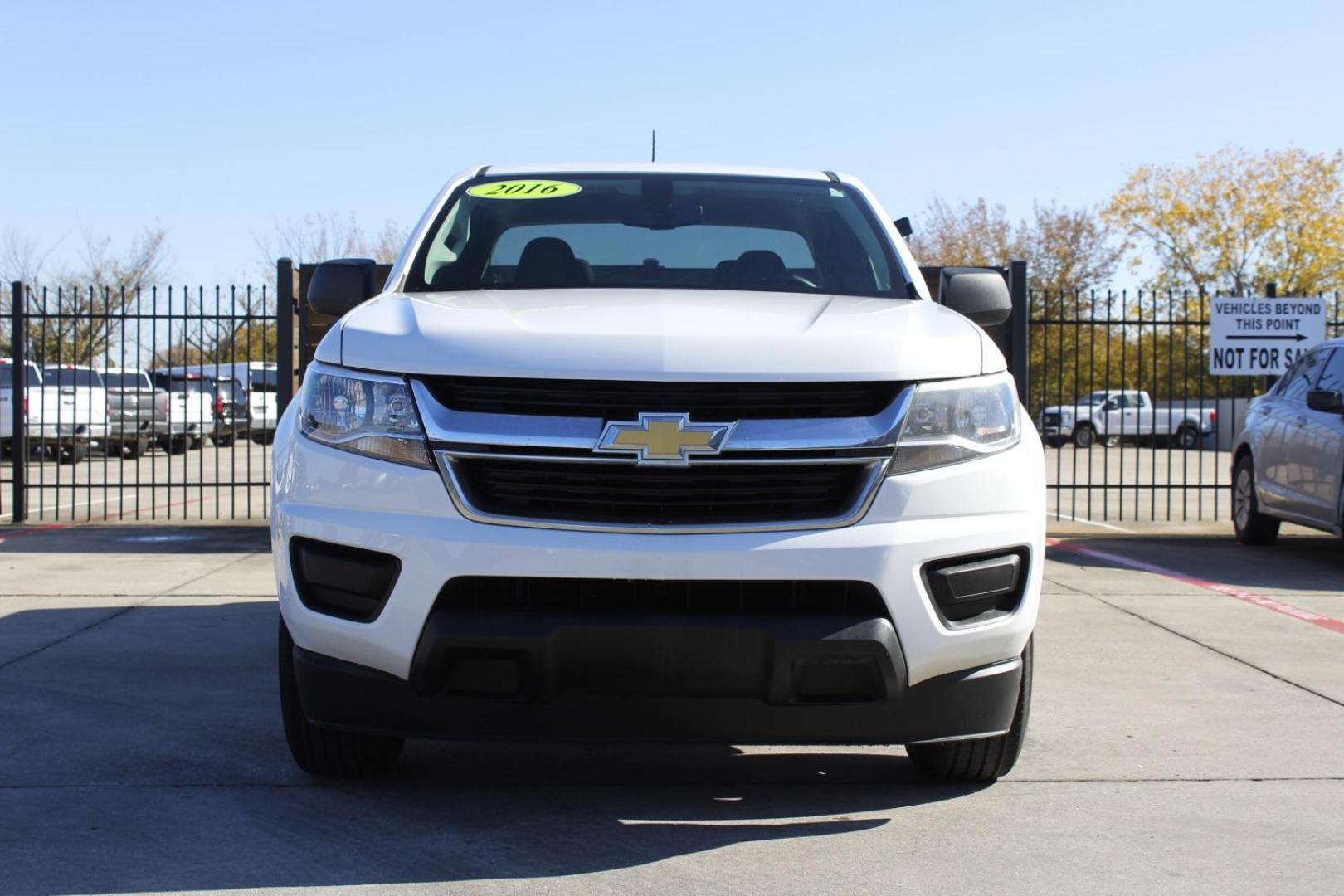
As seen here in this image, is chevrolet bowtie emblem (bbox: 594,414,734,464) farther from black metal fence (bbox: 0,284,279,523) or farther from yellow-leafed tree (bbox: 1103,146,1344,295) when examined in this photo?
yellow-leafed tree (bbox: 1103,146,1344,295)

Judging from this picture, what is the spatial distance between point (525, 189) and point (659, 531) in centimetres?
214

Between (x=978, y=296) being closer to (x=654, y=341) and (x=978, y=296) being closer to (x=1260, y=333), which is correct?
(x=654, y=341)

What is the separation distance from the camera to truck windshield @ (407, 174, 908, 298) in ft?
16.4

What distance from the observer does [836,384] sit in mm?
3734

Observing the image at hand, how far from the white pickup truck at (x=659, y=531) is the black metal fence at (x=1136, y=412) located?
32.5 ft

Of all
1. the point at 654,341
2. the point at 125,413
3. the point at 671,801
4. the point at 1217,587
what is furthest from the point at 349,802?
the point at 125,413

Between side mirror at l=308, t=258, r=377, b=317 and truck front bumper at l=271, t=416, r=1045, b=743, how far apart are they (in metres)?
1.11

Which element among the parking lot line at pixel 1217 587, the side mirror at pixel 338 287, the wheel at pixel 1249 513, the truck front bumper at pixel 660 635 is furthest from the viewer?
the wheel at pixel 1249 513

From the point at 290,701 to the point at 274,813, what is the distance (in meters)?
0.31

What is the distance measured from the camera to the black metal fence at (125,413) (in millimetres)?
13445

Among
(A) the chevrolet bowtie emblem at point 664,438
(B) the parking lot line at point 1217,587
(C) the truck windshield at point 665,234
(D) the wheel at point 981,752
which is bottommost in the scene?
(B) the parking lot line at point 1217,587

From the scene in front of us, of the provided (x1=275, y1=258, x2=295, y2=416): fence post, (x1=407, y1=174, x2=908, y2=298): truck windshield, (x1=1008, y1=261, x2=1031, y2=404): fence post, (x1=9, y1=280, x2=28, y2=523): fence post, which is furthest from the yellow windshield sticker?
(x1=9, y1=280, x2=28, y2=523): fence post

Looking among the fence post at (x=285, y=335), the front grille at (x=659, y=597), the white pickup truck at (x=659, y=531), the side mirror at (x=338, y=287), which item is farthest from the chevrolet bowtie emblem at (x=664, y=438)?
the fence post at (x=285, y=335)

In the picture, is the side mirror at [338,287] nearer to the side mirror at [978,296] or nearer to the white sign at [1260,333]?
the side mirror at [978,296]
